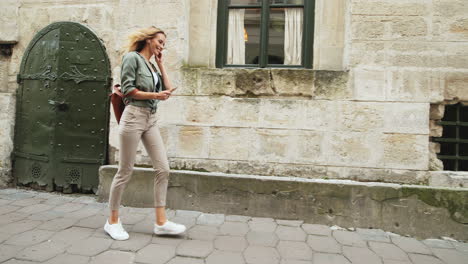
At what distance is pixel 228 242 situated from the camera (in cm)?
277

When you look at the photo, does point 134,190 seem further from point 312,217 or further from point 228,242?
point 312,217

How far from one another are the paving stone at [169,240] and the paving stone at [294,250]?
87 cm

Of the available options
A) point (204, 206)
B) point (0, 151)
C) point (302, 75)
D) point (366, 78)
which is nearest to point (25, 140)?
point (0, 151)

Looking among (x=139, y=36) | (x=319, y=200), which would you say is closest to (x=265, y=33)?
(x=139, y=36)

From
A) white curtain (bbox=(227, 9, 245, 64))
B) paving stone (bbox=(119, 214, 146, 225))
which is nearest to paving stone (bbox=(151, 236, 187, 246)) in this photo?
paving stone (bbox=(119, 214, 146, 225))

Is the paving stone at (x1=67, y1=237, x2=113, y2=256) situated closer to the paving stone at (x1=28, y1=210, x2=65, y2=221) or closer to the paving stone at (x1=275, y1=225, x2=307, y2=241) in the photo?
the paving stone at (x1=28, y1=210, x2=65, y2=221)

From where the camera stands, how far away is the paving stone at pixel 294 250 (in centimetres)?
255

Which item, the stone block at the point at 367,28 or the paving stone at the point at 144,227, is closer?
the paving stone at the point at 144,227

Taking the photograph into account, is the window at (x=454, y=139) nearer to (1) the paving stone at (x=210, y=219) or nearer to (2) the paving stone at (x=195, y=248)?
(1) the paving stone at (x=210, y=219)

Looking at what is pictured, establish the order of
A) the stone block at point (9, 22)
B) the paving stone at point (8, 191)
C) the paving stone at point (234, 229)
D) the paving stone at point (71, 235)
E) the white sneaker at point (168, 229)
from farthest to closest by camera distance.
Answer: the stone block at point (9, 22), the paving stone at point (8, 191), the paving stone at point (234, 229), the white sneaker at point (168, 229), the paving stone at point (71, 235)

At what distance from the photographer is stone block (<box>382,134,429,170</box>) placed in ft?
11.0

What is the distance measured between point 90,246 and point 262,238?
1.51 m

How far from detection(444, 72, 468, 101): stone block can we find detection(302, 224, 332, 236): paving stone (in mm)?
1983

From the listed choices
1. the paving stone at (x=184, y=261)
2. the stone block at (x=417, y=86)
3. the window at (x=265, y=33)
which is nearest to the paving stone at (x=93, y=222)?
the paving stone at (x=184, y=261)
